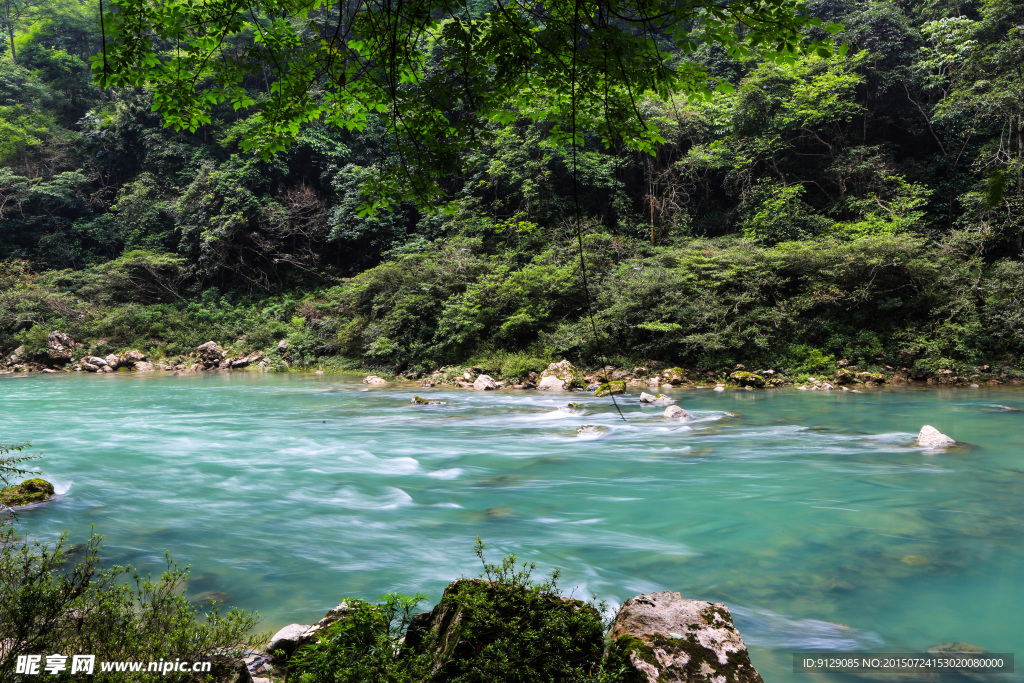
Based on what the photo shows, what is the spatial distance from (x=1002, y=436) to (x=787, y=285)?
9340mm

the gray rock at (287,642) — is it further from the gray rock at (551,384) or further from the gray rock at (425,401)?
the gray rock at (551,384)

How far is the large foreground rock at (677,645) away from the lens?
2.11m

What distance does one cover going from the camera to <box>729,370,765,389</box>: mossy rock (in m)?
14.8

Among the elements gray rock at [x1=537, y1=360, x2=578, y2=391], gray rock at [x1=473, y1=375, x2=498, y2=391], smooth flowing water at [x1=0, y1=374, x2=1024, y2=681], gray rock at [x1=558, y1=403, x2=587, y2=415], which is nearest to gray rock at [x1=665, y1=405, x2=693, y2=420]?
smooth flowing water at [x1=0, y1=374, x2=1024, y2=681]

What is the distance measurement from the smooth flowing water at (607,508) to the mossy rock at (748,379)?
359cm

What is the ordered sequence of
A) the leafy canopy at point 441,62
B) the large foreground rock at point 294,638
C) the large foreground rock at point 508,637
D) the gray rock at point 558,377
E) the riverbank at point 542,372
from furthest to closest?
the gray rock at point 558,377 → the riverbank at point 542,372 → the leafy canopy at point 441,62 → the large foreground rock at point 294,638 → the large foreground rock at point 508,637

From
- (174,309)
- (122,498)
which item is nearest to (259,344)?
(174,309)

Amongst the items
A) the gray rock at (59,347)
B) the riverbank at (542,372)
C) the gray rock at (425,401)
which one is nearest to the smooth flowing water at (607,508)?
the gray rock at (425,401)

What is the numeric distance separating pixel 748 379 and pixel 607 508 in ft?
35.1

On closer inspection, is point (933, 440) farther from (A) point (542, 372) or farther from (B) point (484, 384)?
(B) point (484, 384)

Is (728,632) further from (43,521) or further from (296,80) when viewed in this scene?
(43,521)

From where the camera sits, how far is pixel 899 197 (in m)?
17.2

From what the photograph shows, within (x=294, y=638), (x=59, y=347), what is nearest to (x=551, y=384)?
(x=294, y=638)

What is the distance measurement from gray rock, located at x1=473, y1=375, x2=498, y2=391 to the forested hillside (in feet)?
3.16
